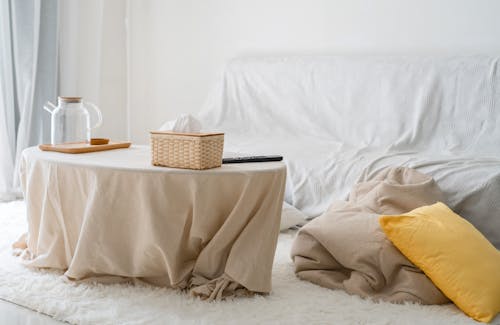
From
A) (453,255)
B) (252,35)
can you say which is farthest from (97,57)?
(453,255)

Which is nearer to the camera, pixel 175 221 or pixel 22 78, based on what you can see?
pixel 175 221

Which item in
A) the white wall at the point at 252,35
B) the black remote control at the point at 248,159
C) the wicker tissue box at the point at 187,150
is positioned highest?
the white wall at the point at 252,35

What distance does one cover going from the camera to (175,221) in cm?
203

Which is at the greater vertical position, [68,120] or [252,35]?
[252,35]

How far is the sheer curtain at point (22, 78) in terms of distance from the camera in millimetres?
3656

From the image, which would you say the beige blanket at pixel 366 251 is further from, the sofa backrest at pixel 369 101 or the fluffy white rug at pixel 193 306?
the sofa backrest at pixel 369 101

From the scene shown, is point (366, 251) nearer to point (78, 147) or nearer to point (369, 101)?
point (78, 147)

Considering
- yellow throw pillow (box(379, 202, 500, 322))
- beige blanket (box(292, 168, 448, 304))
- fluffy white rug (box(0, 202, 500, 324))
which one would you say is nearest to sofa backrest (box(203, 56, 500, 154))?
beige blanket (box(292, 168, 448, 304))

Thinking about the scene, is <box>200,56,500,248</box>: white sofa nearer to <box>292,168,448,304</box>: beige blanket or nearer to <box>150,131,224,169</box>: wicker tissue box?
<box>292,168,448,304</box>: beige blanket

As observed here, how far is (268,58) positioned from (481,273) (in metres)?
2.10

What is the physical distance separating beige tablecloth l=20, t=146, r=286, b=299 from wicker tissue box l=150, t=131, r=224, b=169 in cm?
4

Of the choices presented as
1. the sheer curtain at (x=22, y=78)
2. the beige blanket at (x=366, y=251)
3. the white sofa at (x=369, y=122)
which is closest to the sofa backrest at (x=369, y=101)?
the white sofa at (x=369, y=122)

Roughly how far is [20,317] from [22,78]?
82.5 inches

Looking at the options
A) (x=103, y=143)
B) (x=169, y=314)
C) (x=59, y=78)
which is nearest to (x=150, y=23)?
(x=59, y=78)
